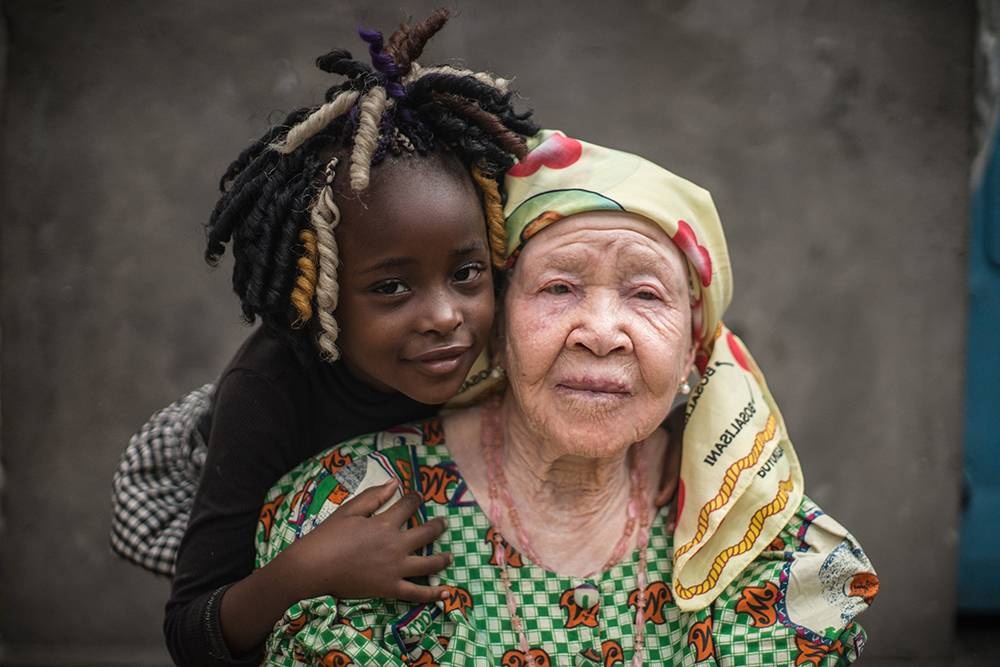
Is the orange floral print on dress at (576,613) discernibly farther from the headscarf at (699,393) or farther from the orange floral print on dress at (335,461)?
the orange floral print on dress at (335,461)

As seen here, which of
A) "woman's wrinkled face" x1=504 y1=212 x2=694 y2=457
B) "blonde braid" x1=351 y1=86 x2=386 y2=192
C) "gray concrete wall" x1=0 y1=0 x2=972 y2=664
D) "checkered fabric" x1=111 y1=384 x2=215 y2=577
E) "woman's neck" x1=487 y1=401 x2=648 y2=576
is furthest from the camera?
"gray concrete wall" x1=0 y1=0 x2=972 y2=664

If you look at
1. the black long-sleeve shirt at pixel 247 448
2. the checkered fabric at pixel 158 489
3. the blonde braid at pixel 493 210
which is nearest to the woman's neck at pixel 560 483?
the black long-sleeve shirt at pixel 247 448

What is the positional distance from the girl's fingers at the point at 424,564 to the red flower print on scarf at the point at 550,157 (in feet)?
2.96

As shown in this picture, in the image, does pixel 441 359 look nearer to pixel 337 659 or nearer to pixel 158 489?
pixel 337 659

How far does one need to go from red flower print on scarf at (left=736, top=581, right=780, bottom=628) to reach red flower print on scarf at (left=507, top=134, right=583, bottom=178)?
3.51ft

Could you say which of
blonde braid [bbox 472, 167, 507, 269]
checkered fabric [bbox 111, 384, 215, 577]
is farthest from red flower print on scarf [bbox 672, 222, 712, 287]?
checkered fabric [bbox 111, 384, 215, 577]

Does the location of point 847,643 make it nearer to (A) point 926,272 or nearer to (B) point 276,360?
(B) point 276,360

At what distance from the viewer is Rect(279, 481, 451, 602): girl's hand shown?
2246mm

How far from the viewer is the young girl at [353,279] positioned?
2.26 meters

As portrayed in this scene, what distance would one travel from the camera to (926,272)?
4258mm

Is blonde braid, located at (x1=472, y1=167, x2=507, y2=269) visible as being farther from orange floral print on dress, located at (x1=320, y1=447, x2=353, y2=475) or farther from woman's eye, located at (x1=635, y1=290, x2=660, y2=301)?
orange floral print on dress, located at (x1=320, y1=447, x2=353, y2=475)

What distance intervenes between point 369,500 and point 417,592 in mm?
238

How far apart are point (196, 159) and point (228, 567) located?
219cm

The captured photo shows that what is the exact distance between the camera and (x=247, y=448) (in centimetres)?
249
